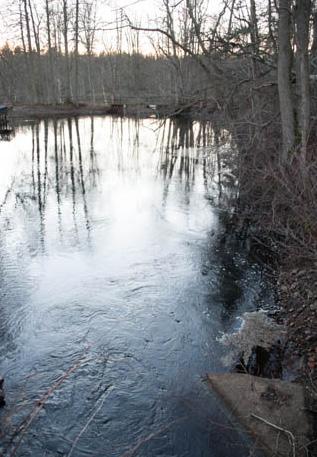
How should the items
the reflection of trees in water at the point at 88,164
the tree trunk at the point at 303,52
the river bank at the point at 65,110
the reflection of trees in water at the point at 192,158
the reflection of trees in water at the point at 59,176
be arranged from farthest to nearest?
the river bank at the point at 65,110 → the reflection of trees in water at the point at 192,158 → the reflection of trees in water at the point at 88,164 → the reflection of trees in water at the point at 59,176 → the tree trunk at the point at 303,52

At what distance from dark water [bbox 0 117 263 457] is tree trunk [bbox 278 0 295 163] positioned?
9.32 feet

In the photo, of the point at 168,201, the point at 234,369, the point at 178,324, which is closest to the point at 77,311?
the point at 178,324

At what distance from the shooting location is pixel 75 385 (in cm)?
574

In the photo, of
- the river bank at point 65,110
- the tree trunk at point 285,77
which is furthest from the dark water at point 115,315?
the river bank at point 65,110

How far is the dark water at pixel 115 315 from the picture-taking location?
506 centimetres

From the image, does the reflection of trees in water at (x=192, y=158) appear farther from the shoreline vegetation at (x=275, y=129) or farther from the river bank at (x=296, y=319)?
the river bank at (x=296, y=319)

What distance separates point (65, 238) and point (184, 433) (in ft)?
21.3

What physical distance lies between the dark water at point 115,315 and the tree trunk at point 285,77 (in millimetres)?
2840

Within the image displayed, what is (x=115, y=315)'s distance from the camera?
289 inches

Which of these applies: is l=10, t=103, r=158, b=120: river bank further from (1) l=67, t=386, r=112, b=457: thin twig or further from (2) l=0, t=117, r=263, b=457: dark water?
(1) l=67, t=386, r=112, b=457: thin twig

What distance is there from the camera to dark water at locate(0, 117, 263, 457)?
5059mm

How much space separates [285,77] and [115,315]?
27.2ft

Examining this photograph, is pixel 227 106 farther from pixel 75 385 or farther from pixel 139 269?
pixel 75 385

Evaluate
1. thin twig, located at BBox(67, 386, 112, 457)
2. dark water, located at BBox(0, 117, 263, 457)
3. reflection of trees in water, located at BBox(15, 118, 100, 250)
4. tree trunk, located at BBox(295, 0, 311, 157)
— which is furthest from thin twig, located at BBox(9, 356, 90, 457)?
tree trunk, located at BBox(295, 0, 311, 157)
